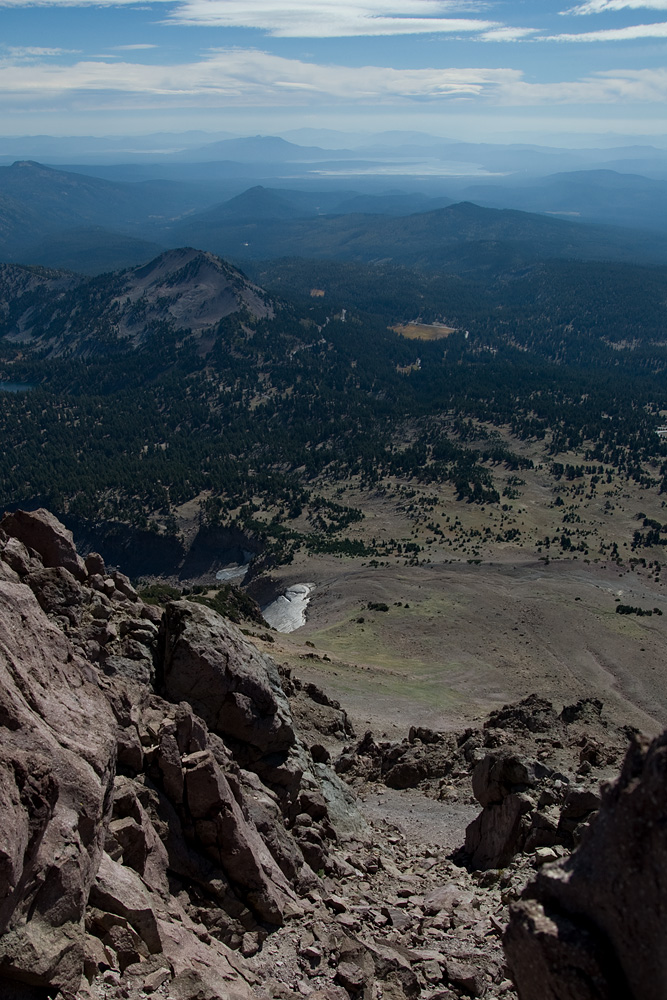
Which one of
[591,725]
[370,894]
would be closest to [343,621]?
[591,725]

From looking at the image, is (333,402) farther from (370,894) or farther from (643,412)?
(370,894)

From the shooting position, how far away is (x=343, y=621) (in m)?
65.7

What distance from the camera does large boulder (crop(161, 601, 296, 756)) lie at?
71.8 feet

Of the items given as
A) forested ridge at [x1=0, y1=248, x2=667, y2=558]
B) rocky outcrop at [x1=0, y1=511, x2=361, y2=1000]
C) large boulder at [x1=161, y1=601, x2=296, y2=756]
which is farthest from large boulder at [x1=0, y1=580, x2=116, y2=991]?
forested ridge at [x1=0, y1=248, x2=667, y2=558]

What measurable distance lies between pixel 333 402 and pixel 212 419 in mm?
29617

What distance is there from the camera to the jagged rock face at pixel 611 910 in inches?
343

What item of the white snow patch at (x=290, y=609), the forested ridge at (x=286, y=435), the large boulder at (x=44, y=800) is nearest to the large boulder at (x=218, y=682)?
the large boulder at (x=44, y=800)

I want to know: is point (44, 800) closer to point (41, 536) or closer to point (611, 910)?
point (611, 910)

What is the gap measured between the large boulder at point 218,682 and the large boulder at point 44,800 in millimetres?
6092

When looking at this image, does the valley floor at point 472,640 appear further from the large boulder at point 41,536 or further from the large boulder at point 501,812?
the large boulder at point 41,536

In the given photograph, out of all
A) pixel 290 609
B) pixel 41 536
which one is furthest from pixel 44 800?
pixel 290 609

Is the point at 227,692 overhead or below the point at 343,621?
overhead

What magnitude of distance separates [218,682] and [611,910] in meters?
14.9

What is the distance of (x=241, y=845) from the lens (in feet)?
52.8
